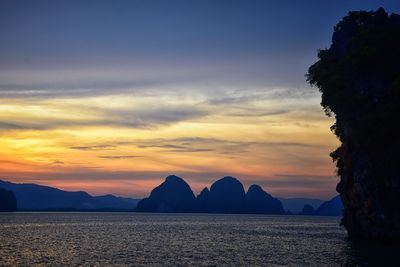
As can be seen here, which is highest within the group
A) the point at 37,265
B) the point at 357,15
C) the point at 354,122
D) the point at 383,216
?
the point at 357,15

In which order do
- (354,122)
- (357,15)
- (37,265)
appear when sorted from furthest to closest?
(357,15)
(354,122)
(37,265)

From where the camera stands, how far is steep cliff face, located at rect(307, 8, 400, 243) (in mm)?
62312

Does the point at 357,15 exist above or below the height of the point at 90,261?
above

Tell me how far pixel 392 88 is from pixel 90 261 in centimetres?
4380

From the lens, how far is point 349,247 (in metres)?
61.1

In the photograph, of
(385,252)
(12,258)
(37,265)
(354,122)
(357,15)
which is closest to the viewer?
(37,265)

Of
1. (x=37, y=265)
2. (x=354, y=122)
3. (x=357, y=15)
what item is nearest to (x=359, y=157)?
(x=354, y=122)

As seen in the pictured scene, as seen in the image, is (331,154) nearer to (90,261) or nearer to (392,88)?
(392,88)

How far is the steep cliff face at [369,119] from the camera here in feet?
204

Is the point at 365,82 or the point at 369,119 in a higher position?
the point at 365,82

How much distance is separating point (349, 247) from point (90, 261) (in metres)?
34.5

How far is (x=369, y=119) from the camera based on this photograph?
62.2 m

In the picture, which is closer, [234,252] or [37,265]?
[37,265]

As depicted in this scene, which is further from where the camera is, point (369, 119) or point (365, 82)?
point (365, 82)
